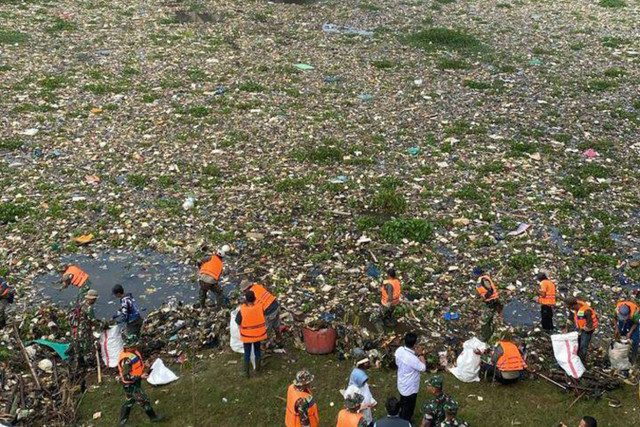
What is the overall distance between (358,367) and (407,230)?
3940mm

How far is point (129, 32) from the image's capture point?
23375 millimetres

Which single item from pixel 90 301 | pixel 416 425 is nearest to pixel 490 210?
pixel 416 425

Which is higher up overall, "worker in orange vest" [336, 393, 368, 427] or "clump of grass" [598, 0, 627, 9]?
"clump of grass" [598, 0, 627, 9]

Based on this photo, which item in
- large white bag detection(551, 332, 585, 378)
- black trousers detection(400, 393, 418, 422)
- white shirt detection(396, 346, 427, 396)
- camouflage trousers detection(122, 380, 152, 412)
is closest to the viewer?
→ white shirt detection(396, 346, 427, 396)

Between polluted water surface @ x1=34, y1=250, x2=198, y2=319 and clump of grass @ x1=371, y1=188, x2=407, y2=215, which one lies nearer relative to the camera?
polluted water surface @ x1=34, y1=250, x2=198, y2=319

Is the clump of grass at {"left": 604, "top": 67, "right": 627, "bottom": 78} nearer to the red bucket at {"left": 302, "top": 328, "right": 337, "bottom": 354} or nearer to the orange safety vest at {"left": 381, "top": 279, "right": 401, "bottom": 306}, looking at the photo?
the orange safety vest at {"left": 381, "top": 279, "right": 401, "bottom": 306}

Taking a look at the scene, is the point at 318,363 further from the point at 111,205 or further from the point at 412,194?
the point at 111,205

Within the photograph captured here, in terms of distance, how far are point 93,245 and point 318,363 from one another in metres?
5.85

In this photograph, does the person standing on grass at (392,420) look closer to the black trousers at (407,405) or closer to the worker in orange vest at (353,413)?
the worker in orange vest at (353,413)

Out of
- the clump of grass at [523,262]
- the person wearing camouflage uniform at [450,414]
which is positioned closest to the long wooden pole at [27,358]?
the person wearing camouflage uniform at [450,414]

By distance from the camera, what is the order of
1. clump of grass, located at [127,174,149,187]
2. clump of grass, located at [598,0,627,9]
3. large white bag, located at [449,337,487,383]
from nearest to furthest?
1. large white bag, located at [449,337,487,383]
2. clump of grass, located at [127,174,149,187]
3. clump of grass, located at [598,0,627,9]

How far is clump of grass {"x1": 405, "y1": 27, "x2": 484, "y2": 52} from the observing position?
2266 centimetres

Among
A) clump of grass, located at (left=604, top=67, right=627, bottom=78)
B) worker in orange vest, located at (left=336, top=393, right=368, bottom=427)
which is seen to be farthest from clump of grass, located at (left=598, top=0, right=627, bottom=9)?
worker in orange vest, located at (left=336, top=393, right=368, bottom=427)

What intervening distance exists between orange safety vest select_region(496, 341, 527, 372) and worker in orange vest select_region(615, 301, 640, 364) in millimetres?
1774
